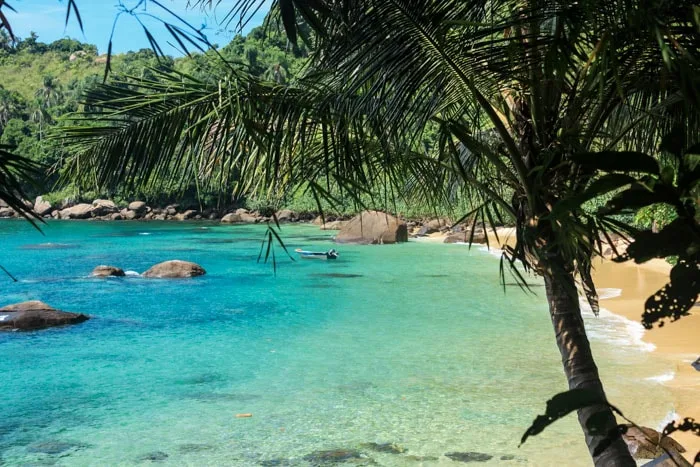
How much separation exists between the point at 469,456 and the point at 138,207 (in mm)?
49730

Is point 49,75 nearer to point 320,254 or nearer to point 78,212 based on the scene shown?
point 78,212

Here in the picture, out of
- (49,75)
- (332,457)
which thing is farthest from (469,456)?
(49,75)

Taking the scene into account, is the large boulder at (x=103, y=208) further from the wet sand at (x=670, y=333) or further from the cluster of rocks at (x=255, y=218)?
the wet sand at (x=670, y=333)

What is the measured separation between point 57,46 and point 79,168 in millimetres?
106695

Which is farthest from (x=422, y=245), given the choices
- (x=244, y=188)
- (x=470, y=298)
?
(x=244, y=188)

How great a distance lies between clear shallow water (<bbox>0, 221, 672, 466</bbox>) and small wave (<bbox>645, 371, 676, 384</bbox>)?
150 millimetres

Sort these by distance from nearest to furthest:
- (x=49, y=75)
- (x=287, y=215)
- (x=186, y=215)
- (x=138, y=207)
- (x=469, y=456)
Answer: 1. (x=469, y=456)
2. (x=287, y=215)
3. (x=186, y=215)
4. (x=138, y=207)
5. (x=49, y=75)

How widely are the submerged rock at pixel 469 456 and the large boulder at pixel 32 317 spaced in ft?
32.3

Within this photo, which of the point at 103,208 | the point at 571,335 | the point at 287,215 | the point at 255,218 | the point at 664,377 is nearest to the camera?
the point at 571,335

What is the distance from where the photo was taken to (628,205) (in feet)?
3.47

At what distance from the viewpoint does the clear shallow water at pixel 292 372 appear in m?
7.78

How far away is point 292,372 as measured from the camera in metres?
10.9

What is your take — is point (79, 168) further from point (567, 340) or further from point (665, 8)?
point (665, 8)

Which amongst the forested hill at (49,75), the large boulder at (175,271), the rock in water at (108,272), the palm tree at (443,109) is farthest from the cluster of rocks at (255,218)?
the palm tree at (443,109)
